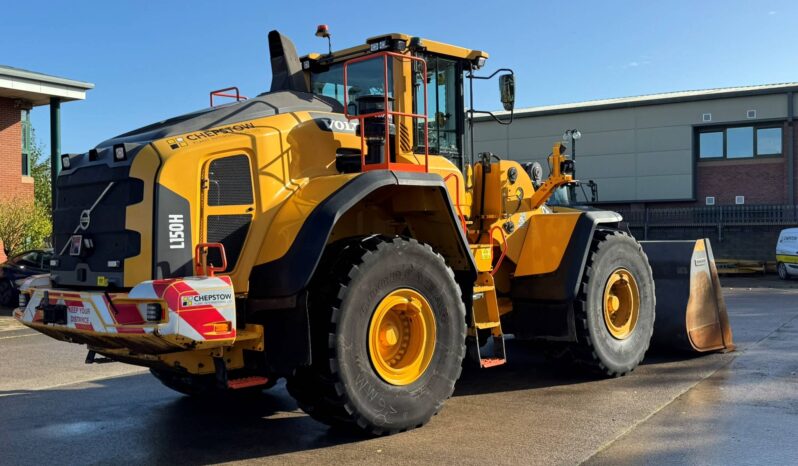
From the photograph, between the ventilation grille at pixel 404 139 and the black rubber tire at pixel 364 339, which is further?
the ventilation grille at pixel 404 139

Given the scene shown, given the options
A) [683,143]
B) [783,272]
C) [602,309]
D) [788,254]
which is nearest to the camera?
[602,309]

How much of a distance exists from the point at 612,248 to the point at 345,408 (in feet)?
12.0

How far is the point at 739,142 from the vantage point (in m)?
28.2

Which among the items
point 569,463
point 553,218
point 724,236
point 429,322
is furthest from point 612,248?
point 724,236

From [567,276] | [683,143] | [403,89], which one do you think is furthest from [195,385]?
[683,143]

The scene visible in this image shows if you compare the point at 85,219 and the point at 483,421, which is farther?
the point at 483,421

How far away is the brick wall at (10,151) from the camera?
20609 millimetres

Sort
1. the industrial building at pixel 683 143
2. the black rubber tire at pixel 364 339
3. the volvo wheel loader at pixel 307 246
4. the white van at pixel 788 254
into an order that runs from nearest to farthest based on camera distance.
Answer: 1. the volvo wheel loader at pixel 307 246
2. the black rubber tire at pixel 364 339
3. the white van at pixel 788 254
4. the industrial building at pixel 683 143

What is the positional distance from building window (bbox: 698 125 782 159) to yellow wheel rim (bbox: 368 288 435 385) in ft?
85.6

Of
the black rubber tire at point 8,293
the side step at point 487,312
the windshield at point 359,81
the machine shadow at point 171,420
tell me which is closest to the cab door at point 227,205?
the machine shadow at point 171,420

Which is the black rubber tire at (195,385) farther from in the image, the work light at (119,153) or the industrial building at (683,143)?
the industrial building at (683,143)

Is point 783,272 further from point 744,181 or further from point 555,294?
point 555,294

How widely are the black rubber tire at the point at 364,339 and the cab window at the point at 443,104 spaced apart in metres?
1.50

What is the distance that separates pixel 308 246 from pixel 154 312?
3.45 ft
